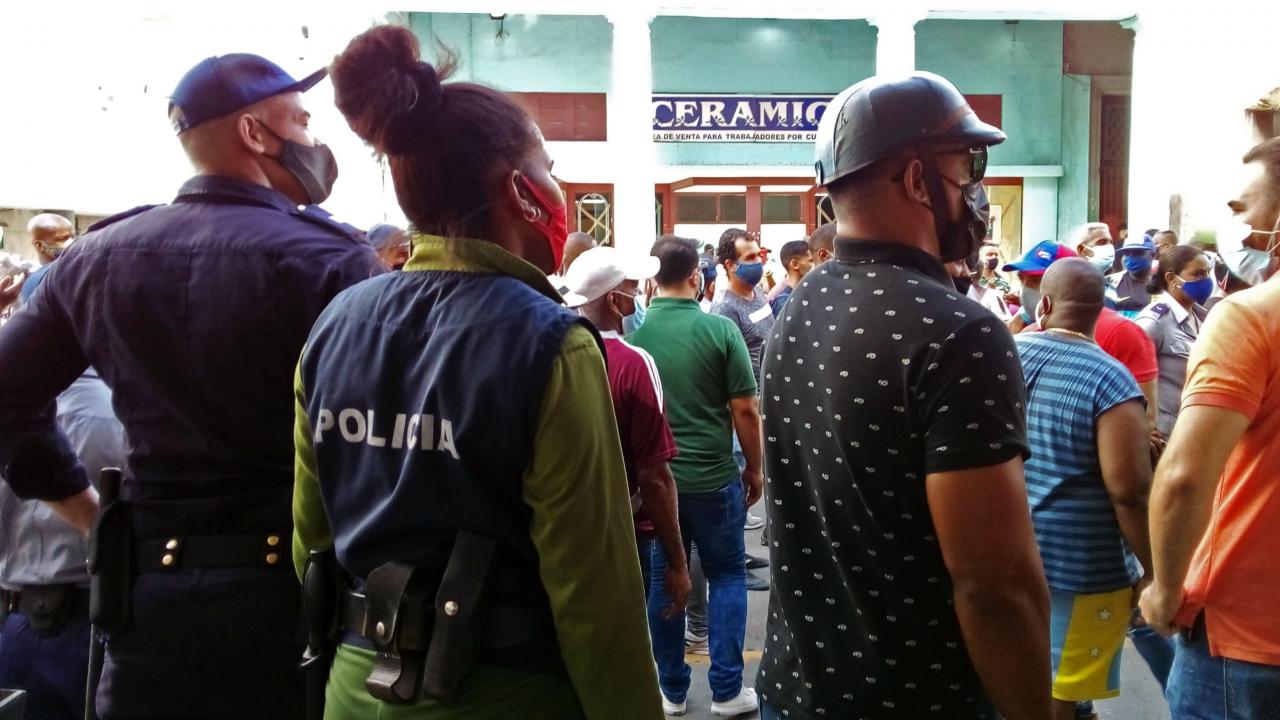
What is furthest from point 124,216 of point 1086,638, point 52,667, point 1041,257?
point 1041,257

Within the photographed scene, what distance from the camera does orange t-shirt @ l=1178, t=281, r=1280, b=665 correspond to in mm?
2135

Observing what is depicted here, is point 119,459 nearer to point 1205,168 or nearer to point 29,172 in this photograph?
point 29,172

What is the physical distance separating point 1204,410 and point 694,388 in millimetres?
2822

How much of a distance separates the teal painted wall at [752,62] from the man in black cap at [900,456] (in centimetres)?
Result: 1880

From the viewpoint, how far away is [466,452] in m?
1.59

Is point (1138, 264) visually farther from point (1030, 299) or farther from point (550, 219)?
point (550, 219)

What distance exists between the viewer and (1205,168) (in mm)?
16812

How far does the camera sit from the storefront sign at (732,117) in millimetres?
20562

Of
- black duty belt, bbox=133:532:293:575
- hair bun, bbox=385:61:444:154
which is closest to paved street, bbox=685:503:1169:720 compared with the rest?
black duty belt, bbox=133:532:293:575

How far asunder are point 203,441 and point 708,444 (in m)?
2.89

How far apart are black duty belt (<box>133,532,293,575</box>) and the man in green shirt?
8.57 feet

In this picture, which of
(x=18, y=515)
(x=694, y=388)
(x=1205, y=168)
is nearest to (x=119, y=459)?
(x=18, y=515)

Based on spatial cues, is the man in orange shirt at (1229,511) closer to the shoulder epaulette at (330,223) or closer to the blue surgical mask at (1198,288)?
the shoulder epaulette at (330,223)

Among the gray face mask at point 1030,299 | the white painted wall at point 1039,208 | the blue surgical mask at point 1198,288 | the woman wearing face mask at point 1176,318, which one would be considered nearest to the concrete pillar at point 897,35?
the white painted wall at point 1039,208
